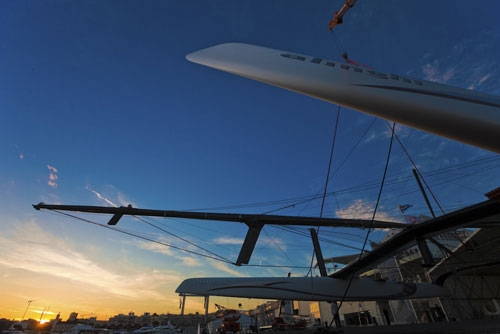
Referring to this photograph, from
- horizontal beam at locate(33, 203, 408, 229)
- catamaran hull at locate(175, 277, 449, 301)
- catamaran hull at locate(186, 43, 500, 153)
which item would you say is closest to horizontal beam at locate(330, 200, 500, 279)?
horizontal beam at locate(33, 203, 408, 229)

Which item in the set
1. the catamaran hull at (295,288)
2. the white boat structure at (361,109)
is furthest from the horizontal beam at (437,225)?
the catamaran hull at (295,288)

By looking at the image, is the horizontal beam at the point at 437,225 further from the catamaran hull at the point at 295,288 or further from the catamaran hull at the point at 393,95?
the catamaran hull at the point at 393,95

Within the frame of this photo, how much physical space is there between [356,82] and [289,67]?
2.04m

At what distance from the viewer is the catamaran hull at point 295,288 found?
14.9 metres

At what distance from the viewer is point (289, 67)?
7137mm

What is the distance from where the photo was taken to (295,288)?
609 inches

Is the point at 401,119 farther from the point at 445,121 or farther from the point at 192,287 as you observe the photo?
the point at 192,287

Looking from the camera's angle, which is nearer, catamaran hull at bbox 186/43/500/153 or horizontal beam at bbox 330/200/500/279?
catamaran hull at bbox 186/43/500/153

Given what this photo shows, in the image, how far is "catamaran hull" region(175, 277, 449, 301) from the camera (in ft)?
48.8

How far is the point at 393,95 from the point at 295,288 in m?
13.8

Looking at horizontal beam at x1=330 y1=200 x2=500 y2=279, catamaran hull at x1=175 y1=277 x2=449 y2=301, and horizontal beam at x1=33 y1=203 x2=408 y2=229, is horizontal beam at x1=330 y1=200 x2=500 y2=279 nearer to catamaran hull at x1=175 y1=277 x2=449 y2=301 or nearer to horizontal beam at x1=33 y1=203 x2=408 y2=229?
horizontal beam at x1=33 y1=203 x2=408 y2=229

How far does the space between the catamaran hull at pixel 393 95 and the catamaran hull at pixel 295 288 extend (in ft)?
43.3

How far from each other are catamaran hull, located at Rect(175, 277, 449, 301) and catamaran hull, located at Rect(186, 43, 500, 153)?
519 inches

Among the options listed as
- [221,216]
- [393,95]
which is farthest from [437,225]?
[221,216]
